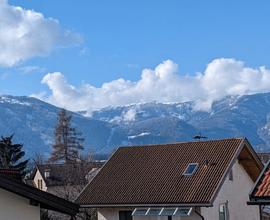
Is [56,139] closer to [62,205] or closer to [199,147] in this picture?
[199,147]

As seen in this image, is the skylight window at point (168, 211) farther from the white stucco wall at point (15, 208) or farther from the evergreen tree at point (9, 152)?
the evergreen tree at point (9, 152)

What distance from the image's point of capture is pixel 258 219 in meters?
35.4

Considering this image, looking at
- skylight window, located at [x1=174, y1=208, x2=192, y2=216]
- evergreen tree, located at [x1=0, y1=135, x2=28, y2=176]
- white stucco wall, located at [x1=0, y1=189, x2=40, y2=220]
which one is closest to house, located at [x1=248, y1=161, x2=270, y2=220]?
white stucco wall, located at [x1=0, y1=189, x2=40, y2=220]

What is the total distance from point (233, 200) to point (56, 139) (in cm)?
6881

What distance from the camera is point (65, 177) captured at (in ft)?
201

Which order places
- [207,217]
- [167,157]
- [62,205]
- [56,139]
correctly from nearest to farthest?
1. [62,205]
2. [207,217]
3. [167,157]
4. [56,139]

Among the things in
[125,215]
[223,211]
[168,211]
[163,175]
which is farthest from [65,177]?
[168,211]

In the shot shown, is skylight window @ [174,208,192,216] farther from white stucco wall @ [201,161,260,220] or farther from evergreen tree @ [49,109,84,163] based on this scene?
evergreen tree @ [49,109,84,163]

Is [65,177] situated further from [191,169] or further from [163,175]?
[191,169]

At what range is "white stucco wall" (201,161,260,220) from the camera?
31.2 metres

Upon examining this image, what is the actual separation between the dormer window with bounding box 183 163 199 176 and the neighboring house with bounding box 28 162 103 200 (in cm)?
1533

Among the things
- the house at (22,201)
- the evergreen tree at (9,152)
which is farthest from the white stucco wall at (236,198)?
the evergreen tree at (9,152)

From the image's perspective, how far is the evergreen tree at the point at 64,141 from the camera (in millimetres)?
95062

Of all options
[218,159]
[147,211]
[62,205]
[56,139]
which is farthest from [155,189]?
[56,139]
